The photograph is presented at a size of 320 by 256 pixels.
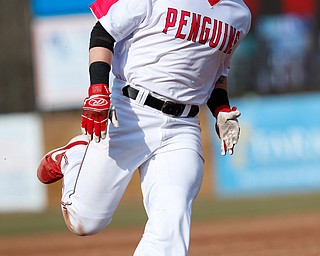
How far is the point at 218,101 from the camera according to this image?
4.84 meters

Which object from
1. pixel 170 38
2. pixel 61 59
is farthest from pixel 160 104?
pixel 61 59

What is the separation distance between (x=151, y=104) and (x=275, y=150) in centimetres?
942

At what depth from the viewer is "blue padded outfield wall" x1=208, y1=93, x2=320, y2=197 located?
13625mm

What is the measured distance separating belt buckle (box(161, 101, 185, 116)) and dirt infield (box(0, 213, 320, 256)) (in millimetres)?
3009

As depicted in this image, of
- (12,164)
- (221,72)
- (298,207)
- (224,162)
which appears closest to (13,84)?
(12,164)

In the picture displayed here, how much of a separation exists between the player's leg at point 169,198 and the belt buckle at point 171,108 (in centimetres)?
20

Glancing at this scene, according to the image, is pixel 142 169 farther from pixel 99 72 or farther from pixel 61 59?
pixel 61 59

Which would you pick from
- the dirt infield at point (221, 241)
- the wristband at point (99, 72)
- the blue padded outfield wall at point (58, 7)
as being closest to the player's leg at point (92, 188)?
the wristband at point (99, 72)

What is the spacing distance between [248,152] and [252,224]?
333cm

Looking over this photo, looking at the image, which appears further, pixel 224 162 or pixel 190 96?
pixel 224 162

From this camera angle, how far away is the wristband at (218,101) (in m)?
4.83

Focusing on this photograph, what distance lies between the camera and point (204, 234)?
9922 millimetres

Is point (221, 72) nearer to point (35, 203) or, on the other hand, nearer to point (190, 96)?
point (190, 96)

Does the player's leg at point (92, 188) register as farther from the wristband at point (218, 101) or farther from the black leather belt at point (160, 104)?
the wristband at point (218, 101)
